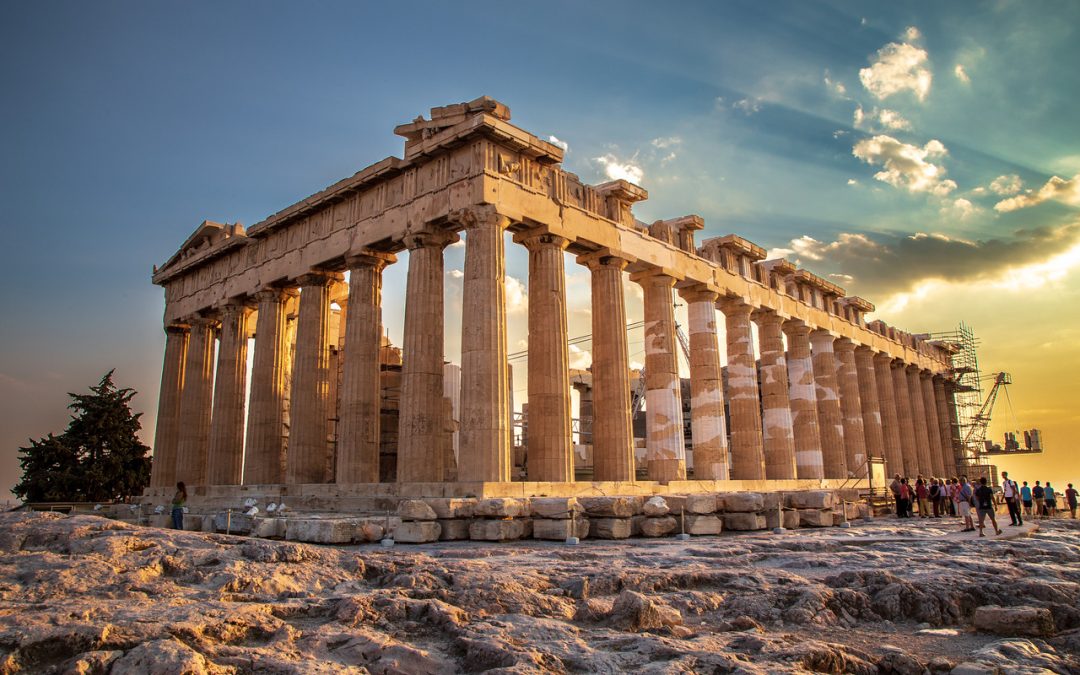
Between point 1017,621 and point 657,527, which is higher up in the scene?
point 657,527

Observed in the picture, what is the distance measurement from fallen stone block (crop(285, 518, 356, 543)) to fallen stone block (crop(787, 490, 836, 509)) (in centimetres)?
1092

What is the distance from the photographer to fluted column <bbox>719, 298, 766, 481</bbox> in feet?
92.8

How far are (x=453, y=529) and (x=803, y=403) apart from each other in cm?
2229

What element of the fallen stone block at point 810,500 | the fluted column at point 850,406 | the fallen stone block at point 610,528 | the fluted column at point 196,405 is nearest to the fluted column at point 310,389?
the fluted column at point 196,405

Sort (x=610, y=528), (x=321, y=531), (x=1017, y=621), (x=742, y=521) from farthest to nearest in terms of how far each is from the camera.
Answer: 1. (x=742, y=521)
2. (x=610, y=528)
3. (x=321, y=531)
4. (x=1017, y=621)

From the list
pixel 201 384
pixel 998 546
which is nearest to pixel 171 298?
pixel 201 384

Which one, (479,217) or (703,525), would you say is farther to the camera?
(479,217)

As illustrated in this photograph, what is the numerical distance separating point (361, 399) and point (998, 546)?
16.4 m

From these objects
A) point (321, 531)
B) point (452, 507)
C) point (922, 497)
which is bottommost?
point (321, 531)

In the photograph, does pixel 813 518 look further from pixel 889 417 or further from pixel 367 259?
pixel 889 417

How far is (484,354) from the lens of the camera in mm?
19094

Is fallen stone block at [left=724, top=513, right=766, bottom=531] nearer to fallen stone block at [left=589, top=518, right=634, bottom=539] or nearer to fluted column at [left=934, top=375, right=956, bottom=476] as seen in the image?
fallen stone block at [left=589, top=518, right=634, bottom=539]

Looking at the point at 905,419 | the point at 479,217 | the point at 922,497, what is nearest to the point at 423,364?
the point at 479,217

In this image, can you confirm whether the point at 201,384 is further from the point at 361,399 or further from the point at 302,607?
the point at 302,607
